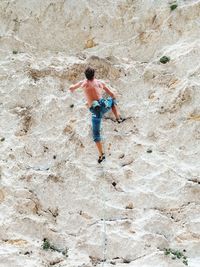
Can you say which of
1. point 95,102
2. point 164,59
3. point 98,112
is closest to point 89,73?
point 95,102

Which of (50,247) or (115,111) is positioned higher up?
(115,111)

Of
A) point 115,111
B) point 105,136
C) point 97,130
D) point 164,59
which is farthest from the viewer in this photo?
point 164,59

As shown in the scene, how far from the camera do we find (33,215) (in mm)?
8938

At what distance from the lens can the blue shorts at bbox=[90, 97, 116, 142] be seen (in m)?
9.27

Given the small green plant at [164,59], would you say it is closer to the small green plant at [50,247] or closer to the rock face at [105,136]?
the rock face at [105,136]

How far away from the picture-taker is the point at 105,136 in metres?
9.98

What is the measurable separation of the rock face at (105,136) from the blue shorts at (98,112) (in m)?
0.51

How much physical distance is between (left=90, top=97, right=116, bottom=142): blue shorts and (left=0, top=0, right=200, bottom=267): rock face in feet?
1.69

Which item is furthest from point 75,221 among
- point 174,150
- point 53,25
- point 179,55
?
point 53,25

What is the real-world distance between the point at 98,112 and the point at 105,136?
0.81 metres

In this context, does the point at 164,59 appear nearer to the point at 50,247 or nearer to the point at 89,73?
the point at 89,73

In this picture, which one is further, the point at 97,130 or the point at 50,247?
the point at 97,130

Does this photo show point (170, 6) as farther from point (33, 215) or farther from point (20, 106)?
point (33, 215)

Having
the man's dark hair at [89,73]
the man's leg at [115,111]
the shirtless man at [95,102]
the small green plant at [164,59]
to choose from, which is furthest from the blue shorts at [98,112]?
the small green plant at [164,59]
